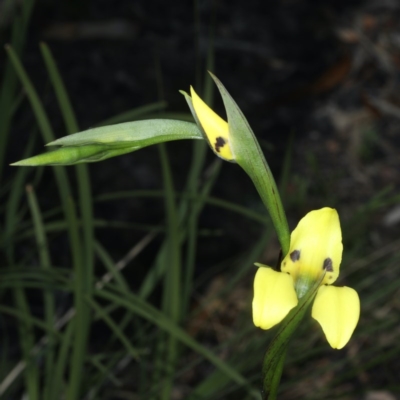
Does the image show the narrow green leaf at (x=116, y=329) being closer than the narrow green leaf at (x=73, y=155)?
No

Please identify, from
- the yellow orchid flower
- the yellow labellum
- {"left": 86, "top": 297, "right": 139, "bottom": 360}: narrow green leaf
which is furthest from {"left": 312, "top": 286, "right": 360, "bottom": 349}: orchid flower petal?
{"left": 86, "top": 297, "right": 139, "bottom": 360}: narrow green leaf

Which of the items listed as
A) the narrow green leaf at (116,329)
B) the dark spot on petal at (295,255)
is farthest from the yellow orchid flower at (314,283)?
the narrow green leaf at (116,329)

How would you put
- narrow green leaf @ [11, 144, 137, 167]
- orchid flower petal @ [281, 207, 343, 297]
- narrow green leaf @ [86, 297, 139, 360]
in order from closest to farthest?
narrow green leaf @ [11, 144, 137, 167], orchid flower petal @ [281, 207, 343, 297], narrow green leaf @ [86, 297, 139, 360]

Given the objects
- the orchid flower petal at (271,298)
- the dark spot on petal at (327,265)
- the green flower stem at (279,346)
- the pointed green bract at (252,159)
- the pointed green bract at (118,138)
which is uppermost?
the pointed green bract at (118,138)

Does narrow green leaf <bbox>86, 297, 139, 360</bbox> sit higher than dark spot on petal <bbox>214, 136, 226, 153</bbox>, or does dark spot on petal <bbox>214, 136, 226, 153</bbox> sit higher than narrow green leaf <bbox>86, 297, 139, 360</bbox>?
narrow green leaf <bbox>86, 297, 139, 360</bbox>

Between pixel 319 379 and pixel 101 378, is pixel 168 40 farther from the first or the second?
pixel 101 378

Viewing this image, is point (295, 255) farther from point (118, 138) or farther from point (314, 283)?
point (118, 138)

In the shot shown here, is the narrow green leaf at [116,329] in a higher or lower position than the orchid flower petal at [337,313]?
higher

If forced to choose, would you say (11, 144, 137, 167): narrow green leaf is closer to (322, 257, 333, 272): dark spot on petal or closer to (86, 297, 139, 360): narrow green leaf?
(322, 257, 333, 272): dark spot on petal

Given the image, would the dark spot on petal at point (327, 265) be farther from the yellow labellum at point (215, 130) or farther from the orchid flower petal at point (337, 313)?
the yellow labellum at point (215, 130)
